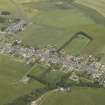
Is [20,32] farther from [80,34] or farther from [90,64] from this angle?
[90,64]

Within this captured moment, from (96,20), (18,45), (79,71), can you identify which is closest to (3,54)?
(18,45)

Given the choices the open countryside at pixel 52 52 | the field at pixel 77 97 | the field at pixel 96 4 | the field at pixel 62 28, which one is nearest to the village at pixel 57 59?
the open countryside at pixel 52 52

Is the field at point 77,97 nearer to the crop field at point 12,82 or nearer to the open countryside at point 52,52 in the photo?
the open countryside at point 52,52

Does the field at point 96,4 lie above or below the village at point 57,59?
above

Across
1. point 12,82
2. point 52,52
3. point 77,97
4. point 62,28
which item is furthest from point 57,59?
point 62,28

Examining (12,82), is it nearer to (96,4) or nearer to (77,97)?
(77,97)

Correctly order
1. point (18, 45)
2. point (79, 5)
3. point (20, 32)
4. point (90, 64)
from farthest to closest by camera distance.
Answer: point (79, 5), point (20, 32), point (18, 45), point (90, 64)

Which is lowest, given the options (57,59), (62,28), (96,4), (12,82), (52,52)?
(12,82)
